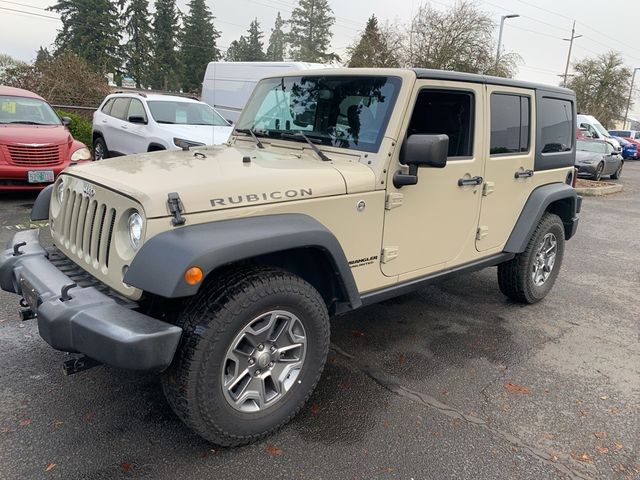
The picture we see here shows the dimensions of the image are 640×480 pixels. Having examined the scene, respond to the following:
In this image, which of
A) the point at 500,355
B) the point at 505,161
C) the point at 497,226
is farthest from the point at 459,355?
the point at 505,161

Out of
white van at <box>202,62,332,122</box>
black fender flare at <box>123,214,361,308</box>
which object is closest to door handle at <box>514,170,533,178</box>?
black fender flare at <box>123,214,361,308</box>

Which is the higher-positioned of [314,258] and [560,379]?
[314,258]

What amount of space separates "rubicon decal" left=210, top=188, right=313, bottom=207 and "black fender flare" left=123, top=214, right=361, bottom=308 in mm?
92

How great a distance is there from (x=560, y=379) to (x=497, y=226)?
127 cm

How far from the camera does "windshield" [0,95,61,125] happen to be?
8430 millimetres

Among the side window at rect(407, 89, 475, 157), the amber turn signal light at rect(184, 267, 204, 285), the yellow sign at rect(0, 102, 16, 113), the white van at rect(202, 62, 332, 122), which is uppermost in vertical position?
the white van at rect(202, 62, 332, 122)

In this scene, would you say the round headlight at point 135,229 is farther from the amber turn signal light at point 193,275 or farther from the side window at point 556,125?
the side window at point 556,125

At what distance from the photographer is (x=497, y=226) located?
13.9 feet

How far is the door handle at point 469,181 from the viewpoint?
3.66 meters

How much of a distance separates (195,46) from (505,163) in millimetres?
50816

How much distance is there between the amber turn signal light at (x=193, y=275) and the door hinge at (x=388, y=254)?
1.35 m

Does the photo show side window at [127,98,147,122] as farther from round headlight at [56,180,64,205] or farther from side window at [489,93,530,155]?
side window at [489,93,530,155]

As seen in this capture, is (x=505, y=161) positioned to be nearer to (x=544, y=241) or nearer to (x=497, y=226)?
(x=497, y=226)

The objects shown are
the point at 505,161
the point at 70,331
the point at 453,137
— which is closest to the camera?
the point at 70,331
